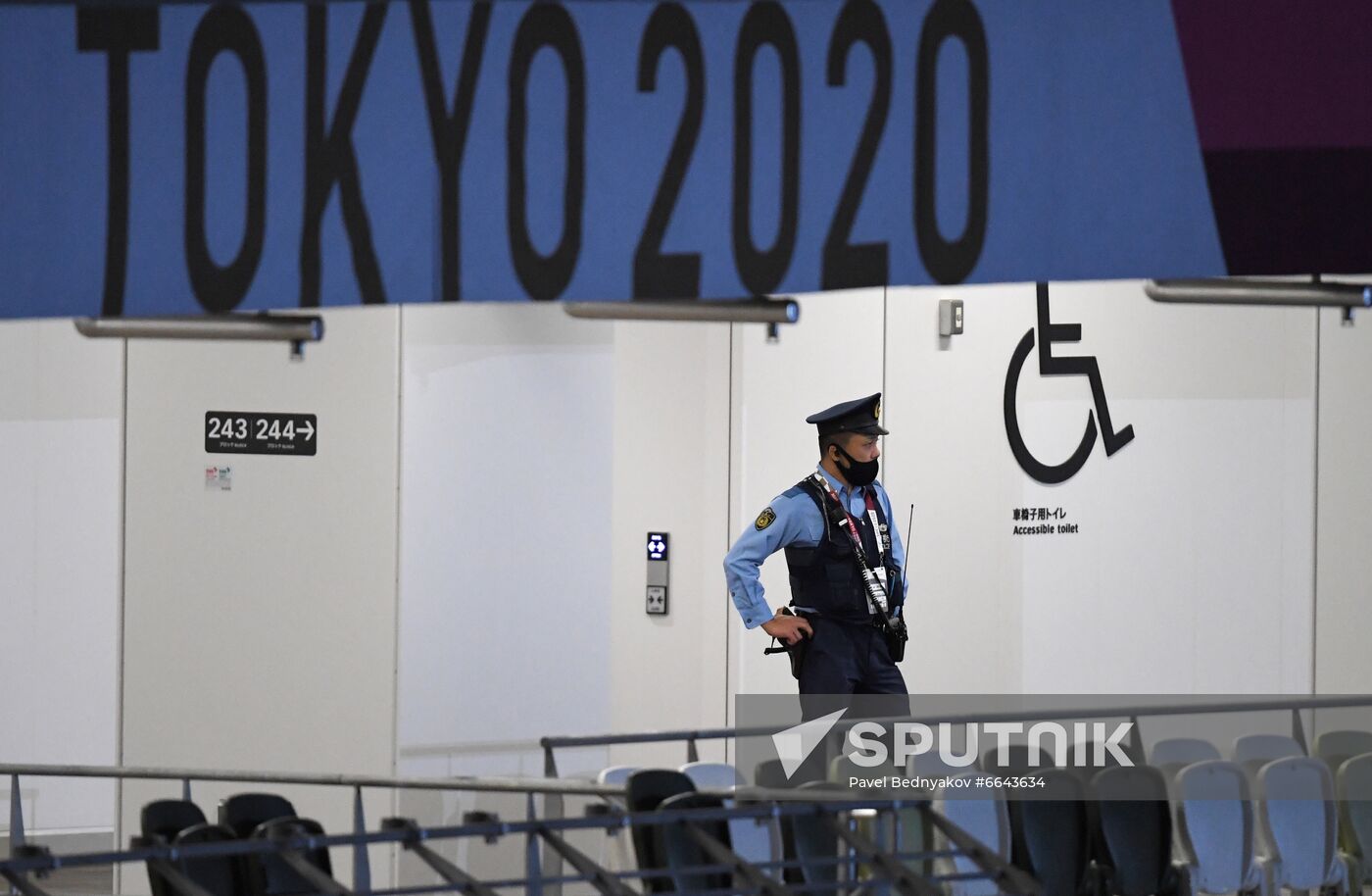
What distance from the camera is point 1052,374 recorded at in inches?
351

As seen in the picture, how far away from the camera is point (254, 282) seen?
1975 millimetres

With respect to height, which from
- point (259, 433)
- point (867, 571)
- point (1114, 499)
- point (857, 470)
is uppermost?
point (259, 433)

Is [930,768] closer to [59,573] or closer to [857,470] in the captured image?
[857,470]

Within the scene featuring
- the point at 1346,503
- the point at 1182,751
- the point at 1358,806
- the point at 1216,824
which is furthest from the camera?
the point at 1346,503

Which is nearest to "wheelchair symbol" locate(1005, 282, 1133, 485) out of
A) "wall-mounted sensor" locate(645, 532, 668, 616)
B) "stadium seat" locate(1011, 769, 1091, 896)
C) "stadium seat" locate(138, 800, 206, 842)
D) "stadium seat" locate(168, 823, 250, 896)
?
"wall-mounted sensor" locate(645, 532, 668, 616)

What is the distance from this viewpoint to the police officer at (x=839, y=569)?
6.88 metres

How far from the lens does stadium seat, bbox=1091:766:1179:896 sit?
6074 millimetres

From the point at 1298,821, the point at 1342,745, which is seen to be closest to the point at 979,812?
the point at 1298,821

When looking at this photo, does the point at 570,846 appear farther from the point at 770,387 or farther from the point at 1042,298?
the point at 1042,298

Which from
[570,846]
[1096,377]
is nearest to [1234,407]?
[1096,377]

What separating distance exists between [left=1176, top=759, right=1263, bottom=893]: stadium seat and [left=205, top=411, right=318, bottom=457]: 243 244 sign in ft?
13.5

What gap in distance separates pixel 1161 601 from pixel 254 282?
7669 mm

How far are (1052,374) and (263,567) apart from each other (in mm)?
3954

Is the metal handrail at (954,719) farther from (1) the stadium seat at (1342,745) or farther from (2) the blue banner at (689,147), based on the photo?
(2) the blue banner at (689,147)
